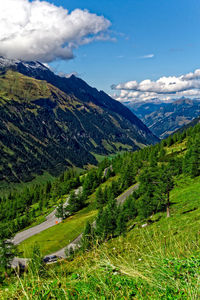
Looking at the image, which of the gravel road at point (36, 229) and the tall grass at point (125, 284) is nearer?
the tall grass at point (125, 284)

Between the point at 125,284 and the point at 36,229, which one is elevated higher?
the point at 125,284

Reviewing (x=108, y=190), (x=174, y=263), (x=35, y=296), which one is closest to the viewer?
(x=35, y=296)

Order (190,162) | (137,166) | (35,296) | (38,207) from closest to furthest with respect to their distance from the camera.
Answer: (35,296) < (190,162) < (137,166) < (38,207)

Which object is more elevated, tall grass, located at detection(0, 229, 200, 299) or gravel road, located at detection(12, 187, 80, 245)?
tall grass, located at detection(0, 229, 200, 299)

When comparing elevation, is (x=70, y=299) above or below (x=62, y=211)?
above

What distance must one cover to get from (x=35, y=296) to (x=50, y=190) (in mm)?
201858

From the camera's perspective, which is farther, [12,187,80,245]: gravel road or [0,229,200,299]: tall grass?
[12,187,80,245]: gravel road

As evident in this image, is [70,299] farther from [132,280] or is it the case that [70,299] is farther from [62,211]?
[62,211]

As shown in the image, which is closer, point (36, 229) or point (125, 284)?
point (125, 284)

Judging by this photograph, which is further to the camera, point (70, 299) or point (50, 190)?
point (50, 190)

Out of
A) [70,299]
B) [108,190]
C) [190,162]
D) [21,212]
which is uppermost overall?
[70,299]

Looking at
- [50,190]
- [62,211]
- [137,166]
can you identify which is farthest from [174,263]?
[50,190]

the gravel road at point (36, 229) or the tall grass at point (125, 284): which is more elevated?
the tall grass at point (125, 284)

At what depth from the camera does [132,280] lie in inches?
176
